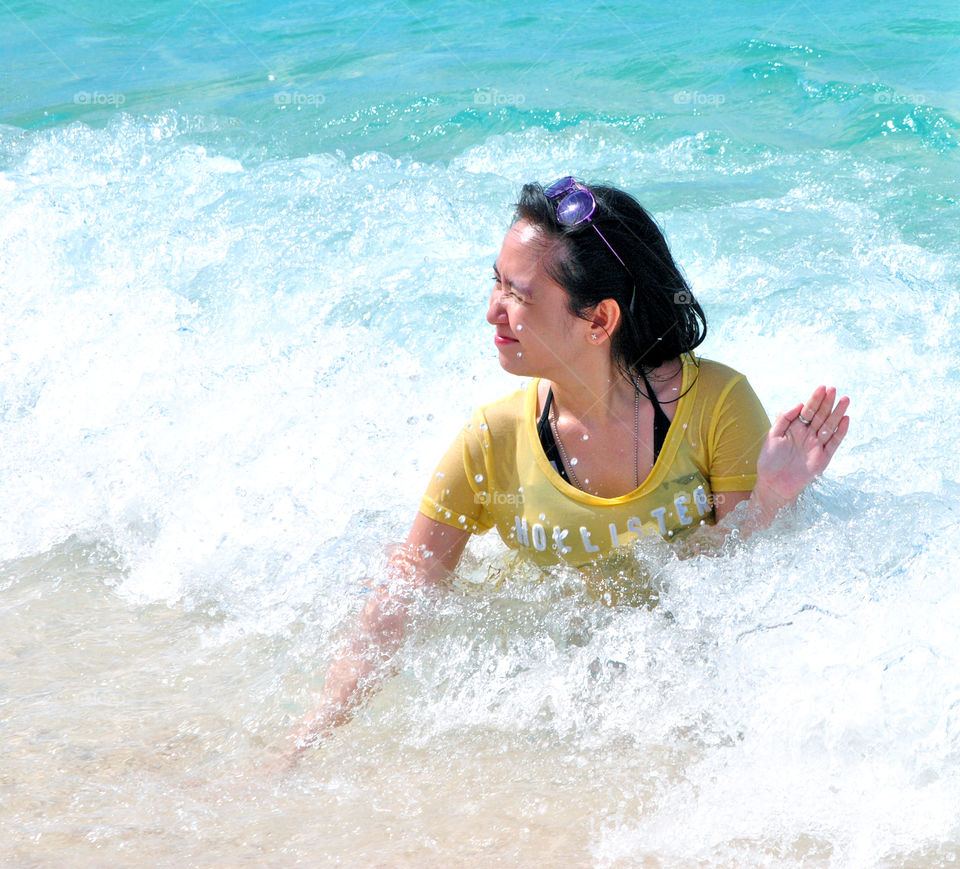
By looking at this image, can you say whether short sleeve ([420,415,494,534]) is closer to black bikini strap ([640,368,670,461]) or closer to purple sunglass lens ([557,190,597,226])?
black bikini strap ([640,368,670,461])

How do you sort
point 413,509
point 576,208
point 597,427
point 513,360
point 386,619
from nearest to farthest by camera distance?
point 576,208 < point 513,360 < point 597,427 < point 386,619 < point 413,509

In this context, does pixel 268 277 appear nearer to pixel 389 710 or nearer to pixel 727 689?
pixel 389 710

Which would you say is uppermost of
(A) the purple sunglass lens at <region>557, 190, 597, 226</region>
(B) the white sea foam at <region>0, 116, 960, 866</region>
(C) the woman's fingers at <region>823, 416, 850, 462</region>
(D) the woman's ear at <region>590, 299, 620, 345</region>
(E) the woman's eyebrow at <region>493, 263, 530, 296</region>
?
(A) the purple sunglass lens at <region>557, 190, 597, 226</region>

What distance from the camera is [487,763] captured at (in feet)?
8.35

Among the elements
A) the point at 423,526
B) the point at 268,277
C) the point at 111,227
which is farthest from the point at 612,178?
the point at 423,526

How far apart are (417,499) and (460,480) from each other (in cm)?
117

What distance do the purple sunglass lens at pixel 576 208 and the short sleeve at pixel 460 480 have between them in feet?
1.85

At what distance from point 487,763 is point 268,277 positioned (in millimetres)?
3554

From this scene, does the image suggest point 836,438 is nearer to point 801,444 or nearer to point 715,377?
point 801,444

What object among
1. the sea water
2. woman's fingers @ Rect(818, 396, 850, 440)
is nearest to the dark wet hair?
woman's fingers @ Rect(818, 396, 850, 440)

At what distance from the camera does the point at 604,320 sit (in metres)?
2.62

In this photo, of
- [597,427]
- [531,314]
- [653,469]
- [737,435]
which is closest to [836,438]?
[737,435]

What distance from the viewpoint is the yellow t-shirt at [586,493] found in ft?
8.70

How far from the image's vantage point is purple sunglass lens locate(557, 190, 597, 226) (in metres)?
2.50
